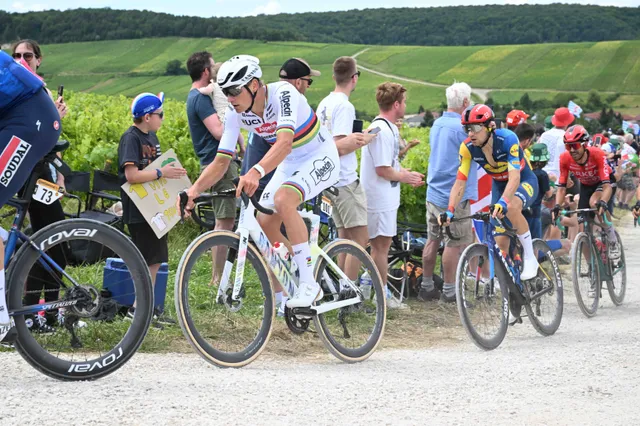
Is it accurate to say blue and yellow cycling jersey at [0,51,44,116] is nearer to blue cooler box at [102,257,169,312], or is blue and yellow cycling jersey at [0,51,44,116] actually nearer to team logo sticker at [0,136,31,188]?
team logo sticker at [0,136,31,188]

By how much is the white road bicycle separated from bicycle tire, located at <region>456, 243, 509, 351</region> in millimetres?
1200

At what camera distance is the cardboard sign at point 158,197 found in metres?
8.26

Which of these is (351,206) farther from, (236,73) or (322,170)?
(236,73)

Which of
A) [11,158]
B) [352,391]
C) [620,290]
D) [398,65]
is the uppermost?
[398,65]

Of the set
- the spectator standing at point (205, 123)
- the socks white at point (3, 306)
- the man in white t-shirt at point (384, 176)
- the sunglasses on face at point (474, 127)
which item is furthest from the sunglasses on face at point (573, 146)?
the socks white at point (3, 306)

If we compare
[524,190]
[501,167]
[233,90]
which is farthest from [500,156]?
[233,90]

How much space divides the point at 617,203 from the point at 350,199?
21.2 meters

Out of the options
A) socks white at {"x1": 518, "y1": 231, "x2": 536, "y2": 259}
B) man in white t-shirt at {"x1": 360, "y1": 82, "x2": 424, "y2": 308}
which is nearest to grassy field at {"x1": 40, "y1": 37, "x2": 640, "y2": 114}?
man in white t-shirt at {"x1": 360, "y1": 82, "x2": 424, "y2": 308}

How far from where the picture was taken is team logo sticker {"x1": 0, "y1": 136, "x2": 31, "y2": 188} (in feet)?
18.0

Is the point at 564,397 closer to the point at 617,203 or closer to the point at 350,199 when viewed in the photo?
the point at 350,199

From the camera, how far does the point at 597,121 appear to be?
5722 centimetres

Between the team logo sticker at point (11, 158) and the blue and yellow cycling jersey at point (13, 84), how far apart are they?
24cm

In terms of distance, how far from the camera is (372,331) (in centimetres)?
771

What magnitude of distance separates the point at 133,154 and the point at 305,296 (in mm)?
2266
